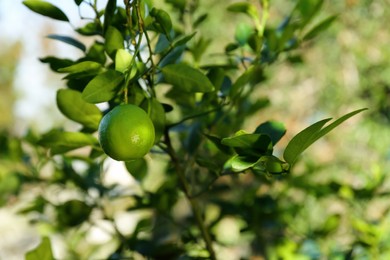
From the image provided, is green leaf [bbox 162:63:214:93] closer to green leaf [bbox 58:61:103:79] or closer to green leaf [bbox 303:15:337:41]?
green leaf [bbox 58:61:103:79]

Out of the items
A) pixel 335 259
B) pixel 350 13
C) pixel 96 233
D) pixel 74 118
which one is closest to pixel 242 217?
pixel 335 259

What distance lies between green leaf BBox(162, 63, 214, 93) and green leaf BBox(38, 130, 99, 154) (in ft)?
0.47

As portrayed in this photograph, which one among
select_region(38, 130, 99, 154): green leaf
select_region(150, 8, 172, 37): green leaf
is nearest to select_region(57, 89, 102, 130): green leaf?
select_region(38, 130, 99, 154): green leaf

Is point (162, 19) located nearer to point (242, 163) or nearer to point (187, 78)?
point (187, 78)

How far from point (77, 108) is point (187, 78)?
0.50ft

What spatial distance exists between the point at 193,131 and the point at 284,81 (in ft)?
7.70

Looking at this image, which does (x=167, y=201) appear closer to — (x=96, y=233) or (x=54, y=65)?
(x=54, y=65)

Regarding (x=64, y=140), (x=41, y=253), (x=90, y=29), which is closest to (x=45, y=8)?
(x=90, y=29)

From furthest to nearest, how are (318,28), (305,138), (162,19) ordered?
(318,28)
(162,19)
(305,138)

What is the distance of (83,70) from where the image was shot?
0.49 m

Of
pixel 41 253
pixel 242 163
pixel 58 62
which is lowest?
pixel 41 253

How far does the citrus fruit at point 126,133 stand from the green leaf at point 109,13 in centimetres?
15


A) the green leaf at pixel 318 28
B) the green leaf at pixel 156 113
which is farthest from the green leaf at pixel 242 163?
the green leaf at pixel 318 28

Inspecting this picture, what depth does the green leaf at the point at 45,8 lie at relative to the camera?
1.75 feet
